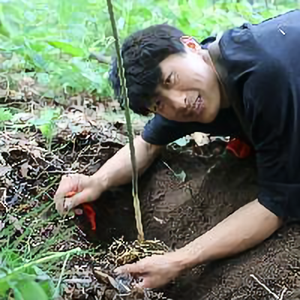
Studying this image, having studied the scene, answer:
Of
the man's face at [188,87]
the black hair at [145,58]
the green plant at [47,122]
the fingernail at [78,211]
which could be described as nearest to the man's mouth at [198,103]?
the man's face at [188,87]

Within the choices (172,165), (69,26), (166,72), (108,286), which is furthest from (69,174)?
(69,26)

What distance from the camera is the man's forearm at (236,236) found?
166 centimetres

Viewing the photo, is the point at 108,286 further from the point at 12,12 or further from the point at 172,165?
the point at 12,12

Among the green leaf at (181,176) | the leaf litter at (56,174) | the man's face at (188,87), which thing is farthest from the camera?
the green leaf at (181,176)

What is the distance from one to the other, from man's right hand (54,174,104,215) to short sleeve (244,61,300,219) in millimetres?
541

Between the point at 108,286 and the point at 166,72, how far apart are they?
567 mm

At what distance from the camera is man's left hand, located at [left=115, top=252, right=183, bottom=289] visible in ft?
5.22

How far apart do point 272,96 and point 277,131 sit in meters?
0.09

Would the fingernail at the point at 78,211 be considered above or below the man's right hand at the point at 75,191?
below

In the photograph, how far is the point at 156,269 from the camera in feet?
5.31

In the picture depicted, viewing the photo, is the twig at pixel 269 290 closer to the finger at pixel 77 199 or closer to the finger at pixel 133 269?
the finger at pixel 133 269

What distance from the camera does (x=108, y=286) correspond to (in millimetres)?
1429

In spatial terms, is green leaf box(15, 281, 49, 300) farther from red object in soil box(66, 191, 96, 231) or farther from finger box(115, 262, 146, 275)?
red object in soil box(66, 191, 96, 231)

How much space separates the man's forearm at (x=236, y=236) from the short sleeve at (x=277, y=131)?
31 millimetres
